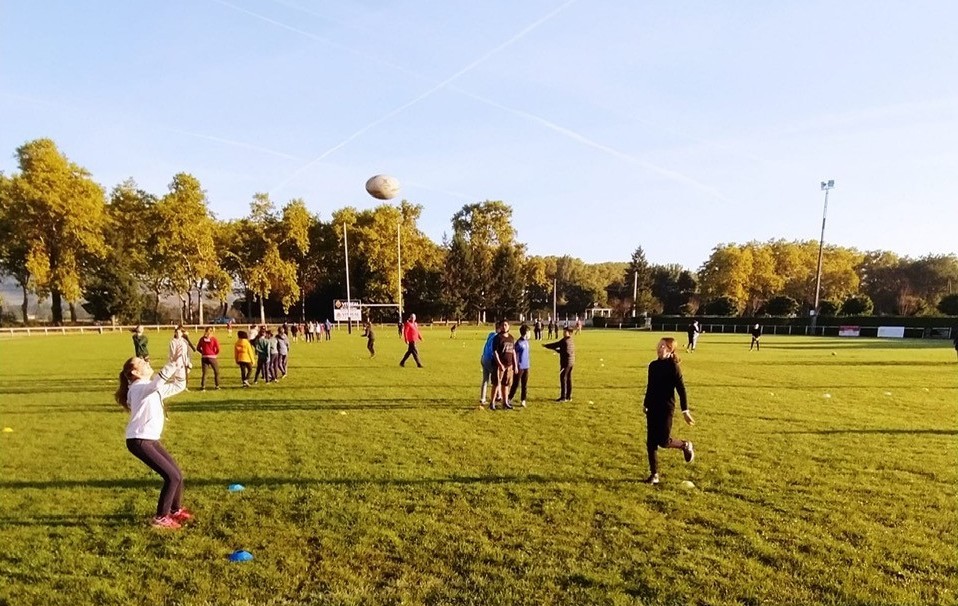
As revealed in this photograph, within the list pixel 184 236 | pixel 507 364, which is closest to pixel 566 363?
pixel 507 364

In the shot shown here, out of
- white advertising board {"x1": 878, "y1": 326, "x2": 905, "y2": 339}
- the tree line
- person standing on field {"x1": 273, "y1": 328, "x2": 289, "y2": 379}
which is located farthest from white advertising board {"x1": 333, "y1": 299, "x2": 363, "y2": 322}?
white advertising board {"x1": 878, "y1": 326, "x2": 905, "y2": 339}

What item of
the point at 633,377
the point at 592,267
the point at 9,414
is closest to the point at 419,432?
the point at 9,414

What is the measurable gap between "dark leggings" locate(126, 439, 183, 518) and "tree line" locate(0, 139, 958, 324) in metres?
48.0

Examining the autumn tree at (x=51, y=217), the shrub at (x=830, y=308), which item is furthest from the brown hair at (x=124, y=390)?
the shrub at (x=830, y=308)

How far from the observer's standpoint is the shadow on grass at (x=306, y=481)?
267 inches

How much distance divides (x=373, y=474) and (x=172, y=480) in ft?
7.80

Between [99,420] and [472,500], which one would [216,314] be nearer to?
[99,420]

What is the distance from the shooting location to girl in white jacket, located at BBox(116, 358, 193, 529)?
5383 millimetres

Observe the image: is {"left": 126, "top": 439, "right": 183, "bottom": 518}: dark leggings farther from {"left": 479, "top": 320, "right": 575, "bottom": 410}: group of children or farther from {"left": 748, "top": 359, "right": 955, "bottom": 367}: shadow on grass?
{"left": 748, "top": 359, "right": 955, "bottom": 367}: shadow on grass

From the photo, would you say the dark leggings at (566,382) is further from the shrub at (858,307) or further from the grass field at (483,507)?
the shrub at (858,307)

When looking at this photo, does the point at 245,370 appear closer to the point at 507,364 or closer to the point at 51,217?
the point at 507,364

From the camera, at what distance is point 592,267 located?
118 metres

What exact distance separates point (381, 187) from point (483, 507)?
23175 mm

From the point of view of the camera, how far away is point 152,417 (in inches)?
214
